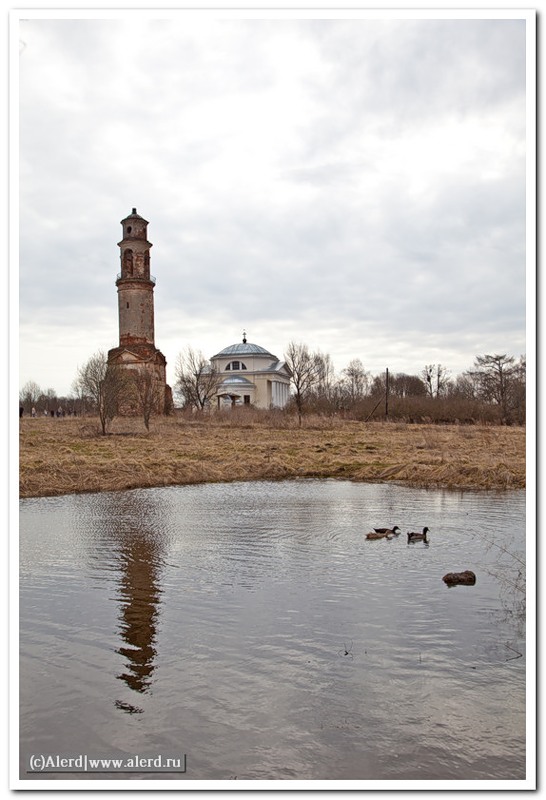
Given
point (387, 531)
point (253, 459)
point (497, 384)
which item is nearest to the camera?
point (387, 531)

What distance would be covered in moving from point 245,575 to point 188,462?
13615 mm

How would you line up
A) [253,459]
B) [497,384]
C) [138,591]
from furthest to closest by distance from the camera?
[497,384] → [253,459] → [138,591]

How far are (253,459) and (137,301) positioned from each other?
44.2 metres

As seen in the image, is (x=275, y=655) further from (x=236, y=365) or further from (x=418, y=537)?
(x=236, y=365)

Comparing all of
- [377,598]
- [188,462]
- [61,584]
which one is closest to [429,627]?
[377,598]

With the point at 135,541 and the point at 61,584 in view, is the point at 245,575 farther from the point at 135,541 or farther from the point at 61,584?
the point at 135,541

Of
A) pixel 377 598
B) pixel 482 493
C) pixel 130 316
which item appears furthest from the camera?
pixel 130 316

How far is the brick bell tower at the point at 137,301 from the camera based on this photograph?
2505 inches

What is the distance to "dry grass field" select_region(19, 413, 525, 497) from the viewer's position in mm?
19156

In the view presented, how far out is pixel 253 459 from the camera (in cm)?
2409

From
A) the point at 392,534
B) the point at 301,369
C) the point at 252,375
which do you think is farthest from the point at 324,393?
the point at 392,534

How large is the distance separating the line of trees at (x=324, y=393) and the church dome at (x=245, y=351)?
645 centimetres

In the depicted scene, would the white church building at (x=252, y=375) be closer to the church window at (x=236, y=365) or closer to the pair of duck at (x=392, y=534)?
the church window at (x=236, y=365)
